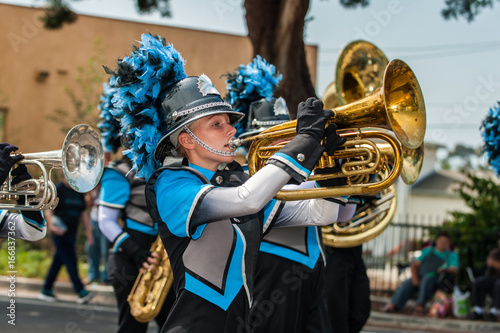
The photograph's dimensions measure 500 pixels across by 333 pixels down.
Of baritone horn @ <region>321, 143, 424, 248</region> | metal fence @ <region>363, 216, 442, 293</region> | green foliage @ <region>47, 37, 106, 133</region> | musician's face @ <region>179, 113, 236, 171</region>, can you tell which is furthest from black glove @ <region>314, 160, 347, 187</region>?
green foliage @ <region>47, 37, 106, 133</region>

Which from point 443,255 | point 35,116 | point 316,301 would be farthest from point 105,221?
point 35,116

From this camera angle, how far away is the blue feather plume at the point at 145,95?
3115 millimetres

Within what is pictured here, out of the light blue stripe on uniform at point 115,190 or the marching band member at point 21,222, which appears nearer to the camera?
the marching band member at point 21,222

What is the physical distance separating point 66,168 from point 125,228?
1.56m

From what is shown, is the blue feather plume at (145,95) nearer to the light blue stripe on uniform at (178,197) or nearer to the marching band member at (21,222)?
the light blue stripe on uniform at (178,197)

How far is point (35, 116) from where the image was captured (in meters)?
17.0

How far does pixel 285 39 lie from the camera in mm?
8094

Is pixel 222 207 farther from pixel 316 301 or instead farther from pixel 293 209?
pixel 316 301

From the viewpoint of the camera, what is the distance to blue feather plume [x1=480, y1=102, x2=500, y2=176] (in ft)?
18.3

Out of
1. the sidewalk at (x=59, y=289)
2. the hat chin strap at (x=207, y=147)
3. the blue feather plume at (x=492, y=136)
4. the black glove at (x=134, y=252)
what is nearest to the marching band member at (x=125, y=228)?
the black glove at (x=134, y=252)

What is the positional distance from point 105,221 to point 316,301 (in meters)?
1.90

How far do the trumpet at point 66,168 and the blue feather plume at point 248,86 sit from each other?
1372mm

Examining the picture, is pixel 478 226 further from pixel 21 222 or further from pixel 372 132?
pixel 21 222

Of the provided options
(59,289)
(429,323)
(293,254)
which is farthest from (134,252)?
(59,289)
